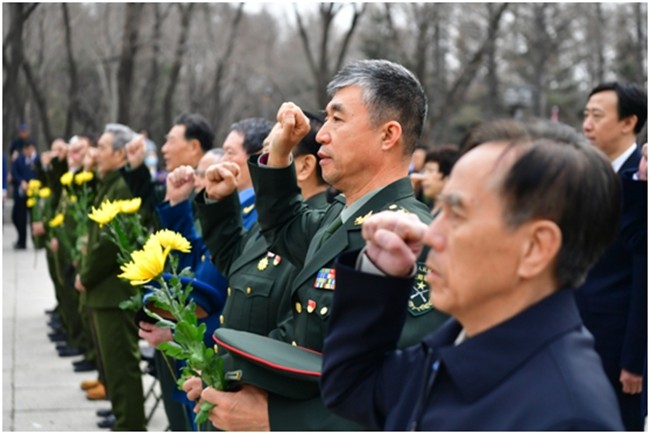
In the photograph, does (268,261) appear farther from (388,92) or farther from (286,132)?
(388,92)

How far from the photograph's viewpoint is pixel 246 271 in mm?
3824

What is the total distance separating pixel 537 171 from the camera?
1.71 m

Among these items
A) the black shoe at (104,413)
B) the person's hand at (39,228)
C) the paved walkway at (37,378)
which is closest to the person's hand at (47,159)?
the person's hand at (39,228)

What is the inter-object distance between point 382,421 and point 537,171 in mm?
617

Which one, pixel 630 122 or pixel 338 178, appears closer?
pixel 338 178

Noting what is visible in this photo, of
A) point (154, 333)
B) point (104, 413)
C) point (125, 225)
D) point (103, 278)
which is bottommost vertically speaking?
point (104, 413)

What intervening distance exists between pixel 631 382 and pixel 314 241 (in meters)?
2.06

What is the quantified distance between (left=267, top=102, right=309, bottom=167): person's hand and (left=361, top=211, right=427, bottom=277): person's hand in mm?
1190

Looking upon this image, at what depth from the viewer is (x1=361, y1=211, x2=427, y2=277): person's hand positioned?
1884mm

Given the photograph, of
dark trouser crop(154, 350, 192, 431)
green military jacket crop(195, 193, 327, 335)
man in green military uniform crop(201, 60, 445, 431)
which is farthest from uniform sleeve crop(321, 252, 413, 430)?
dark trouser crop(154, 350, 192, 431)

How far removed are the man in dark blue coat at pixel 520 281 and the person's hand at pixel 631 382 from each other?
116 inches

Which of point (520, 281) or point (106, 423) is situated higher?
point (520, 281)

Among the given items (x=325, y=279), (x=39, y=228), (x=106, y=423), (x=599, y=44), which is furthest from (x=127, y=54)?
(x=599, y=44)

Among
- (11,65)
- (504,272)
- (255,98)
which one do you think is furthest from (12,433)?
(255,98)
